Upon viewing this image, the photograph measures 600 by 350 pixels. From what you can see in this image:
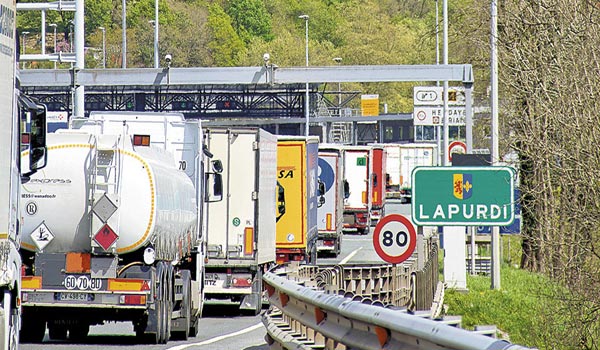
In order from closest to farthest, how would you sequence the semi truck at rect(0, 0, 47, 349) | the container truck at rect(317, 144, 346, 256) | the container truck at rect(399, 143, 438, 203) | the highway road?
the semi truck at rect(0, 0, 47, 349) < the highway road < the container truck at rect(317, 144, 346, 256) < the container truck at rect(399, 143, 438, 203)

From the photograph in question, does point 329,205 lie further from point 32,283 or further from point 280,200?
point 32,283

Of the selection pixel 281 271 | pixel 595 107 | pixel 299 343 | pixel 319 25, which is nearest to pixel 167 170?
pixel 281 271

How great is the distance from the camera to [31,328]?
18.7 metres

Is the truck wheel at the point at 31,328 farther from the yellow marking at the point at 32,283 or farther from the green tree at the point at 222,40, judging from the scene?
the green tree at the point at 222,40

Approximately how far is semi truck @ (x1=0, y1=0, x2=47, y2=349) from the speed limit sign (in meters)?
5.91

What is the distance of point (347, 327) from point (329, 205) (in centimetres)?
3098

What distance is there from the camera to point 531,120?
75.5 feet

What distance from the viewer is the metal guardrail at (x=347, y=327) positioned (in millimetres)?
7511

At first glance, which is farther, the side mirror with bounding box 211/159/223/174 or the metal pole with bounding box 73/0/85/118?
the metal pole with bounding box 73/0/85/118

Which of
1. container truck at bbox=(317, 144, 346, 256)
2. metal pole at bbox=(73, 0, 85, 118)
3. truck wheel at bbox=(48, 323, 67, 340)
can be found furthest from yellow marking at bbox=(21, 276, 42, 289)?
container truck at bbox=(317, 144, 346, 256)

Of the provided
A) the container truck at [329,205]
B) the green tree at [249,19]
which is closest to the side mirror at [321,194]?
the container truck at [329,205]

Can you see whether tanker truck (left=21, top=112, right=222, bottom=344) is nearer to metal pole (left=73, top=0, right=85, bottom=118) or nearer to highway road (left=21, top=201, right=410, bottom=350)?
highway road (left=21, top=201, right=410, bottom=350)

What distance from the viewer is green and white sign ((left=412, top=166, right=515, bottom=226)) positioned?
19.3 metres

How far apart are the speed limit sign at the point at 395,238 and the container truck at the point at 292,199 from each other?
12.4 meters
